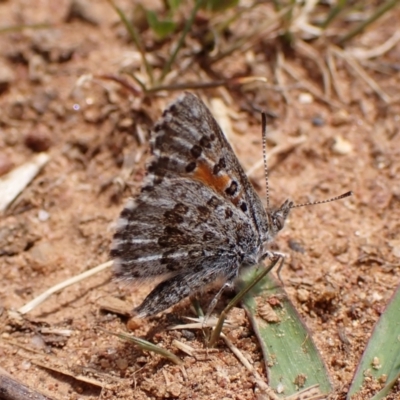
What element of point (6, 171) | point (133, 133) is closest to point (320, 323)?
point (133, 133)

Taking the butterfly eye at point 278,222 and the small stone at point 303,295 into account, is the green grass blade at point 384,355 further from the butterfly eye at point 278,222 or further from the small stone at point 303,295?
the butterfly eye at point 278,222

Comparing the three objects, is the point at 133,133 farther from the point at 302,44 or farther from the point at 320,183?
the point at 302,44

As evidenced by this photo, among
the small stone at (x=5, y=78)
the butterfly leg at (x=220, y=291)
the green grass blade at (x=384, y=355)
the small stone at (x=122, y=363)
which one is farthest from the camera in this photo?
the small stone at (x=5, y=78)

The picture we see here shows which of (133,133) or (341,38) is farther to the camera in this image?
(341,38)

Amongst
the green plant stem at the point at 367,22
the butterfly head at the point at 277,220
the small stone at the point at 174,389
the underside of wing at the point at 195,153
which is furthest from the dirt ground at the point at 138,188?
the underside of wing at the point at 195,153

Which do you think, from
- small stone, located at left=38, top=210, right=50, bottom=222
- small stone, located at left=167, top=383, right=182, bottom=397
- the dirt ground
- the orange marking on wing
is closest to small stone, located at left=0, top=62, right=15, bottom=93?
the dirt ground

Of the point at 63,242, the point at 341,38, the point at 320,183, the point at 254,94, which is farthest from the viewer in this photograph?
the point at 341,38

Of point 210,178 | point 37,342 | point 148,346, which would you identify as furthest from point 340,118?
point 37,342
